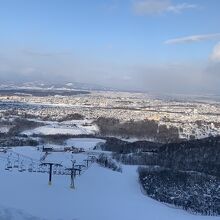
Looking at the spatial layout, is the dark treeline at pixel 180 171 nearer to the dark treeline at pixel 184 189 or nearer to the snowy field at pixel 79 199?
the dark treeline at pixel 184 189

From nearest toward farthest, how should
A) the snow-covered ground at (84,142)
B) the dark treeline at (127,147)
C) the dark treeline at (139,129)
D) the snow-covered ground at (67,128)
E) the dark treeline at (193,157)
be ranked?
the dark treeline at (193,157), the dark treeline at (127,147), the snow-covered ground at (84,142), the snow-covered ground at (67,128), the dark treeline at (139,129)

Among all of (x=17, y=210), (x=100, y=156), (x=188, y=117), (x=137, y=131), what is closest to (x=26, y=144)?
(x=100, y=156)

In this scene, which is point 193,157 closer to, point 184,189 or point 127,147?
point 127,147

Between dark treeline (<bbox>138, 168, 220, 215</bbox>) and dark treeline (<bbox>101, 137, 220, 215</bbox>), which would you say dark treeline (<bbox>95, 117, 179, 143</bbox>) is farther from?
dark treeline (<bbox>138, 168, 220, 215</bbox>)

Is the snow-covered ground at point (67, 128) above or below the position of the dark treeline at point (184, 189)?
below

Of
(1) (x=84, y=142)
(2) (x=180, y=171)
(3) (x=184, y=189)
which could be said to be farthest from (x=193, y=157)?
(1) (x=84, y=142)

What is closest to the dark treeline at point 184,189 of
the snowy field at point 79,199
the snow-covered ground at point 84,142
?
the snowy field at point 79,199

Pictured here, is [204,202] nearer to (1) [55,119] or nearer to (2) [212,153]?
(2) [212,153]

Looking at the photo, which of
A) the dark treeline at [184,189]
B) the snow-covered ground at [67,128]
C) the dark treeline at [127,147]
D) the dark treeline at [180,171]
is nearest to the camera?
the dark treeline at [184,189]
